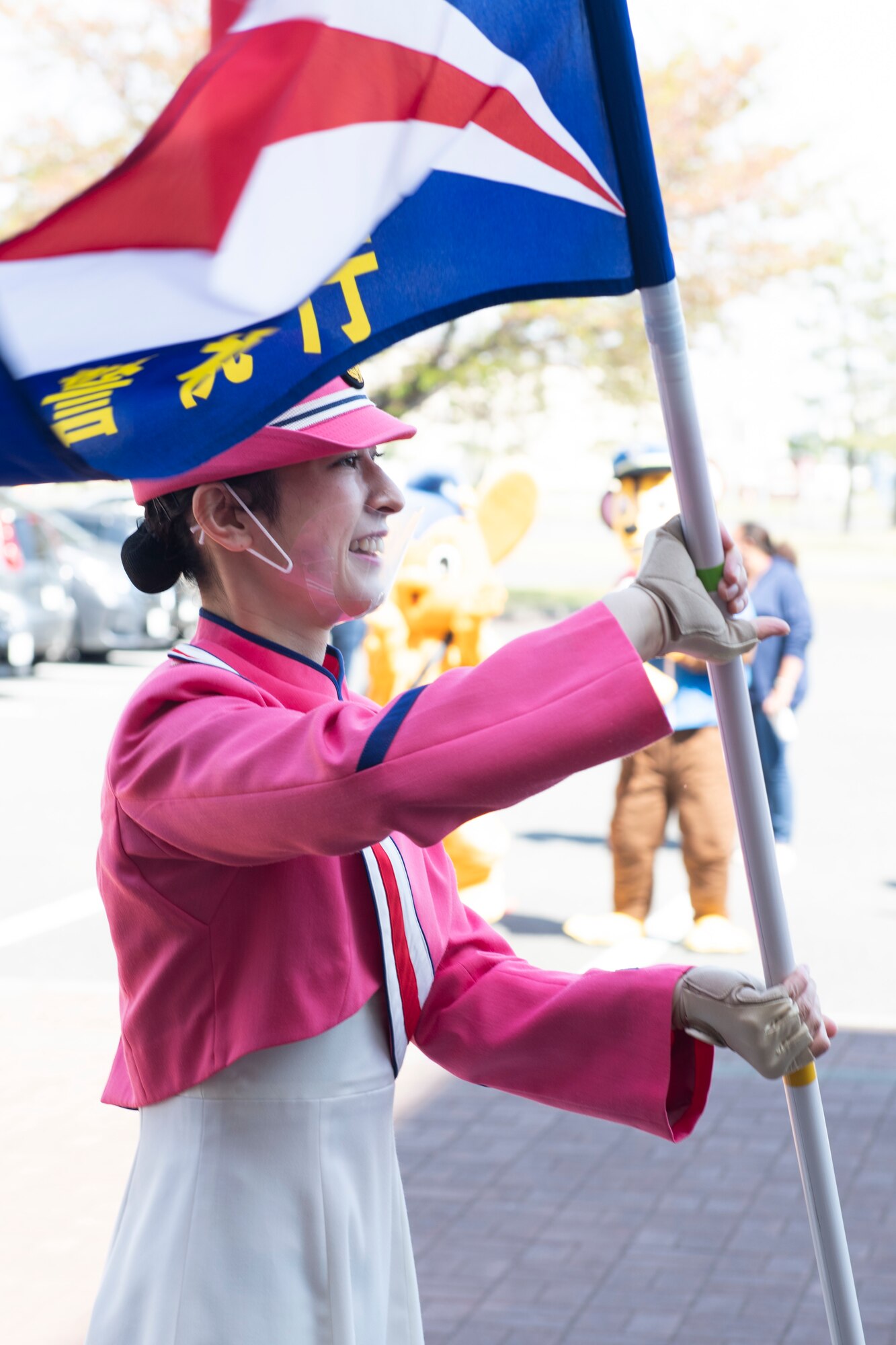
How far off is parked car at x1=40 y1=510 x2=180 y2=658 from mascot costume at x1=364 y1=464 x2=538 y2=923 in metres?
11.5

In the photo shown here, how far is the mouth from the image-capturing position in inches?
73.6

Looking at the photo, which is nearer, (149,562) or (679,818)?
(149,562)

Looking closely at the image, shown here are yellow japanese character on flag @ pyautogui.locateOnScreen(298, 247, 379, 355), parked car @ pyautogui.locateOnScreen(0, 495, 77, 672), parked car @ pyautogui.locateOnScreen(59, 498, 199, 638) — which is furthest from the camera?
parked car @ pyautogui.locateOnScreen(59, 498, 199, 638)

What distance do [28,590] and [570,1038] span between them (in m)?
15.9

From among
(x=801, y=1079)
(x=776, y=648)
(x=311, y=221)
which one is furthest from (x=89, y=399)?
(x=776, y=648)

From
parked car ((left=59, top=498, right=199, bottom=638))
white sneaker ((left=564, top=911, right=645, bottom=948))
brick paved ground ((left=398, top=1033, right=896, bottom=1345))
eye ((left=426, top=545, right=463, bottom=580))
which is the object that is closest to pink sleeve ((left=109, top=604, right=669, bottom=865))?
brick paved ground ((left=398, top=1033, right=896, bottom=1345))

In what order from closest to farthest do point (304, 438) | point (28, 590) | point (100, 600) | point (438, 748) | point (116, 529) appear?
point (438, 748)
point (304, 438)
point (28, 590)
point (100, 600)
point (116, 529)

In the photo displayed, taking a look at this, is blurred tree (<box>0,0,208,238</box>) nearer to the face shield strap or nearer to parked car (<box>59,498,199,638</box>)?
parked car (<box>59,498,199,638</box>)

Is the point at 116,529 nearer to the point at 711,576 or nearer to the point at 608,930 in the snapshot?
the point at 608,930

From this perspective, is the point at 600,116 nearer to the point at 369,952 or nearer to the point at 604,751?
the point at 604,751

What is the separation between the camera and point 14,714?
14914 millimetres

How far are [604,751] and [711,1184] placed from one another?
3.73 m

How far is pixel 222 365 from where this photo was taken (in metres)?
1.48

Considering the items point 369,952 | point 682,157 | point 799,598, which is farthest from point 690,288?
point 369,952
